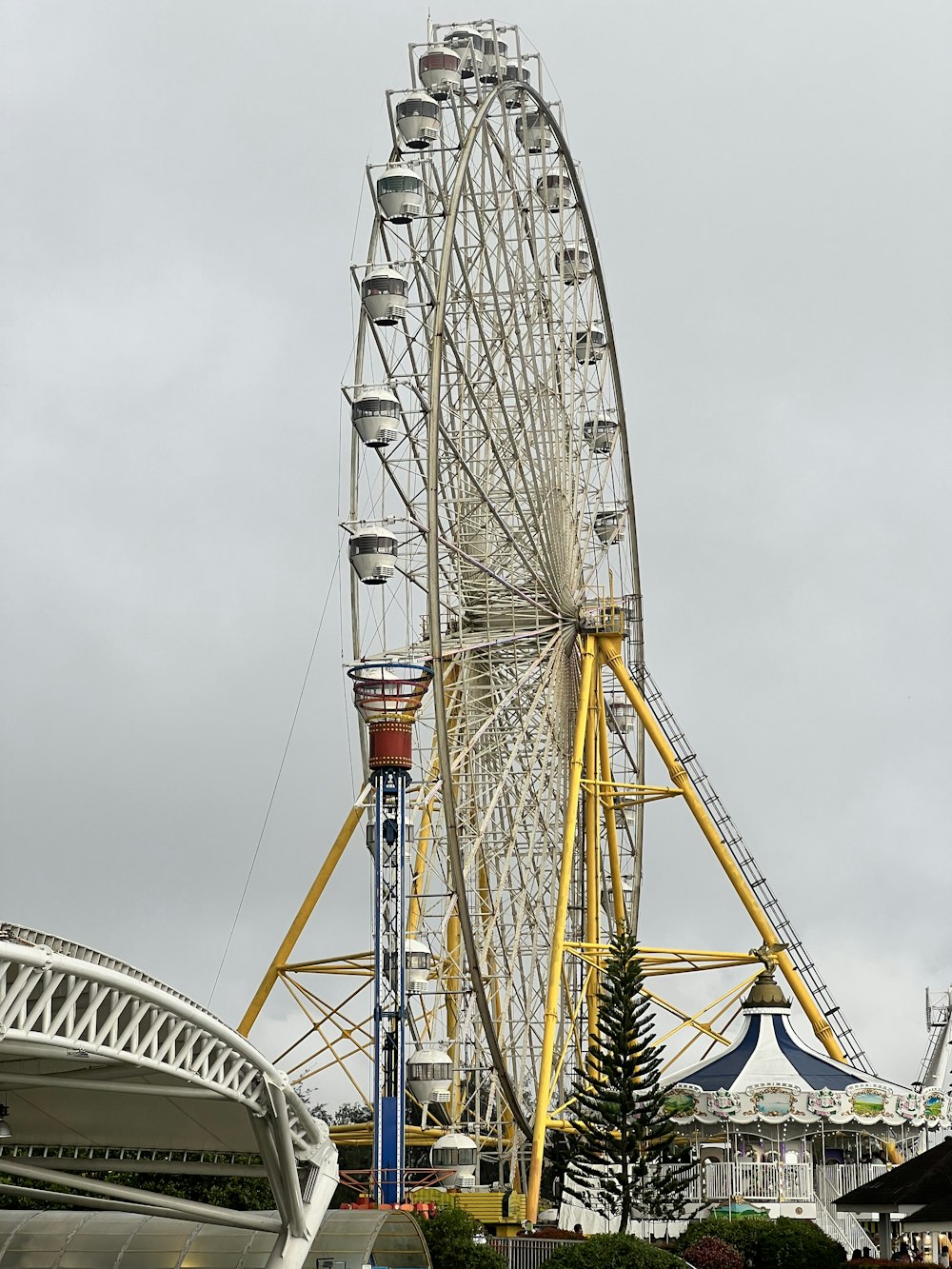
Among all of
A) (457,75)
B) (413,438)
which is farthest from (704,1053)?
(457,75)

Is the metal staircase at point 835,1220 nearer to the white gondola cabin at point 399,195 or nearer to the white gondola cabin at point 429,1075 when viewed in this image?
the white gondola cabin at point 429,1075

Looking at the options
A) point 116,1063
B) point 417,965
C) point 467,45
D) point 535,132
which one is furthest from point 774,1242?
point 467,45

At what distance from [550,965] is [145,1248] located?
13995mm

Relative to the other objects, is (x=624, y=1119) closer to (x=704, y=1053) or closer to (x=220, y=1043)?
(x=704, y=1053)

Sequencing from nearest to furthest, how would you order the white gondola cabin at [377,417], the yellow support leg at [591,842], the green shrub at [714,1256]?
1. the green shrub at [714,1256]
2. the white gondola cabin at [377,417]
3. the yellow support leg at [591,842]

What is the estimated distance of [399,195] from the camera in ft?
156

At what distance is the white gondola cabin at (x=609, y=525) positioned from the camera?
5684 centimetres

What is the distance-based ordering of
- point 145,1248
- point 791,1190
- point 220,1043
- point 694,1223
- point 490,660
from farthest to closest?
point 490,660
point 791,1190
point 694,1223
point 145,1248
point 220,1043

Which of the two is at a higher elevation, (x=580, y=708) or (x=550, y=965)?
(x=580, y=708)

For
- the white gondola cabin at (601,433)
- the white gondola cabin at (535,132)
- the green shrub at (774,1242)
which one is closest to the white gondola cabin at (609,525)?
the white gondola cabin at (601,433)

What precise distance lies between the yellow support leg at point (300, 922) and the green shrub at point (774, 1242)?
1273 centimetres

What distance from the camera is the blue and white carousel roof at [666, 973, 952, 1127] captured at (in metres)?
46.5

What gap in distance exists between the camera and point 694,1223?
1698 inches

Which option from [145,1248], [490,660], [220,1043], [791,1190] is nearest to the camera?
[220,1043]
